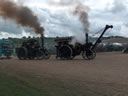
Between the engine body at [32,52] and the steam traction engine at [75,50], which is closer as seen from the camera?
the steam traction engine at [75,50]

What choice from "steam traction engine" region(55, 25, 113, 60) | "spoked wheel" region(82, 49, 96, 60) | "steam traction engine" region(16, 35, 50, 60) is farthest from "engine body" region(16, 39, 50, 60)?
"spoked wheel" region(82, 49, 96, 60)

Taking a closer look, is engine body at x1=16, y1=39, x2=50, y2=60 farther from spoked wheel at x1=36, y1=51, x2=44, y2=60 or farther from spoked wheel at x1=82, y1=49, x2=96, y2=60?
spoked wheel at x1=82, y1=49, x2=96, y2=60

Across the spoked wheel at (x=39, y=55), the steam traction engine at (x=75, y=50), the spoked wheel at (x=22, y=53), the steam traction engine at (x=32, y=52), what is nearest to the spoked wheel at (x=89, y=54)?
the steam traction engine at (x=75, y=50)

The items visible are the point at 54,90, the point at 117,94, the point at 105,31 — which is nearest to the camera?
the point at 117,94

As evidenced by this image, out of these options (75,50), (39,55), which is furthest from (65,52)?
(39,55)

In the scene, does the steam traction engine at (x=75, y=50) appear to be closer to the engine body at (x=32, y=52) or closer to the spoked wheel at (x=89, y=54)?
the spoked wheel at (x=89, y=54)

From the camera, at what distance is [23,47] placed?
1214 inches

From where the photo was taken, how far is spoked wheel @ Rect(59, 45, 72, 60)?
2803cm

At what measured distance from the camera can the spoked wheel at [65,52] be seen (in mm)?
28031

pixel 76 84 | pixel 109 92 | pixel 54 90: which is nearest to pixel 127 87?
pixel 109 92

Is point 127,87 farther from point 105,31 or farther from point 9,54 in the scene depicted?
point 9,54

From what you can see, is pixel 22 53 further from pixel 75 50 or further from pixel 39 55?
pixel 75 50

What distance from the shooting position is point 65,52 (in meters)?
28.3

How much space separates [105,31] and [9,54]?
42.2 ft
